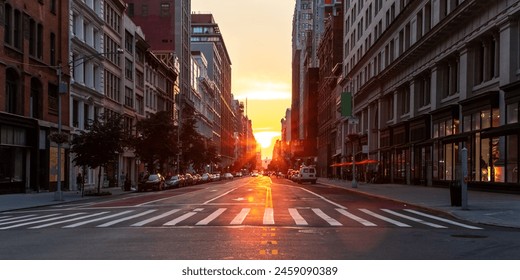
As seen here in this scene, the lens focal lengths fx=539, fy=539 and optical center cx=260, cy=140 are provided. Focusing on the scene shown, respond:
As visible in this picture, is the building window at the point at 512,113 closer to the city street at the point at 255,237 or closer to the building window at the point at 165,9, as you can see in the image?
the city street at the point at 255,237

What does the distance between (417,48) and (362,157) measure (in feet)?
99.6

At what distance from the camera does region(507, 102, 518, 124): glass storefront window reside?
2938 centimetres

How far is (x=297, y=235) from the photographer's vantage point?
13469 mm

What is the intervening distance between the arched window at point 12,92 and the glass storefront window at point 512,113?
31.7 meters

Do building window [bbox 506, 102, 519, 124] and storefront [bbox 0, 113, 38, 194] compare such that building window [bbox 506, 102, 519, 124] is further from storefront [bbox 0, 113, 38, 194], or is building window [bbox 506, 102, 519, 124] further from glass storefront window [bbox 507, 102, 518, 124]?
storefront [bbox 0, 113, 38, 194]

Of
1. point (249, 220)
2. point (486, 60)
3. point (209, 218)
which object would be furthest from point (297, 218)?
point (486, 60)

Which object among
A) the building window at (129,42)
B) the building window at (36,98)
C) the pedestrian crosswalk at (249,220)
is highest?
the building window at (129,42)

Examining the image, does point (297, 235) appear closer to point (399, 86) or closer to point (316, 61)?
point (399, 86)

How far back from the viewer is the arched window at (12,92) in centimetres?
3684

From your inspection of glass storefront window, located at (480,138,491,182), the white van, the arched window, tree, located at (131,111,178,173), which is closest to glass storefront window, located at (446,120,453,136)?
glass storefront window, located at (480,138,491,182)

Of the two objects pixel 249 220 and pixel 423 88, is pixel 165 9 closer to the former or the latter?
pixel 423 88

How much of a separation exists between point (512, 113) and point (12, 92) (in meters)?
32.3

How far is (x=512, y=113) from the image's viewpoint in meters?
29.8

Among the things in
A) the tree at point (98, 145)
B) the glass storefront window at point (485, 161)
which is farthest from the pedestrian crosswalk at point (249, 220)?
the tree at point (98, 145)
